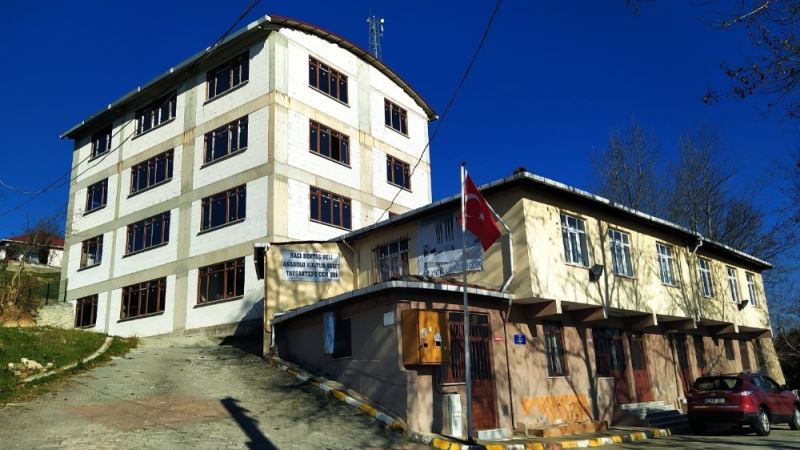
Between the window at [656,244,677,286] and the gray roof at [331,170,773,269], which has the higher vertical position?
the gray roof at [331,170,773,269]

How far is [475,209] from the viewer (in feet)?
47.4

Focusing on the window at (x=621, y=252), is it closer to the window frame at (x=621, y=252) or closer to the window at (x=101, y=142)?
the window frame at (x=621, y=252)

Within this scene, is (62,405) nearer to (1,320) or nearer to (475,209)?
(475,209)

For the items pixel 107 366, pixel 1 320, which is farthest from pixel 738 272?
pixel 1 320

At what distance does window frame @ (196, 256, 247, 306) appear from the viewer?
25.2m

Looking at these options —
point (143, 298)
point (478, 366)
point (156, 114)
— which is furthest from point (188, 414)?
point (156, 114)

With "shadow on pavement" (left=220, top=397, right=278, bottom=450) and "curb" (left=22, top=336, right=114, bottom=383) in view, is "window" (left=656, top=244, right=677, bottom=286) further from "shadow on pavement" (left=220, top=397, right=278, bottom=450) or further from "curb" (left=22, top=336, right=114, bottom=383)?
"curb" (left=22, top=336, right=114, bottom=383)

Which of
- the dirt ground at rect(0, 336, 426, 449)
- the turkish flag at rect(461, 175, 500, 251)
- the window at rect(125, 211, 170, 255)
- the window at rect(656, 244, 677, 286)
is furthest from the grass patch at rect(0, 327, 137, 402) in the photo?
the window at rect(656, 244, 677, 286)

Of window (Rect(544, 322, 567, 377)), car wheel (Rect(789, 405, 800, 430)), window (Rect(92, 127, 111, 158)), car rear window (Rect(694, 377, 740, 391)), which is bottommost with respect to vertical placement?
car wheel (Rect(789, 405, 800, 430))

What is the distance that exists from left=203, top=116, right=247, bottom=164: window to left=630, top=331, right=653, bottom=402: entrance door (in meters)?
17.1

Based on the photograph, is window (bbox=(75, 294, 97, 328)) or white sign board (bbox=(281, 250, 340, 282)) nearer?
white sign board (bbox=(281, 250, 340, 282))

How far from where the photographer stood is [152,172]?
1219 inches

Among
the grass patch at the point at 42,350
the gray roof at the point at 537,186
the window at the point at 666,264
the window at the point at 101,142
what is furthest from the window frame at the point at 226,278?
the window at the point at 666,264

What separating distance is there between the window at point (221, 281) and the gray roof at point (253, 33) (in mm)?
8729
